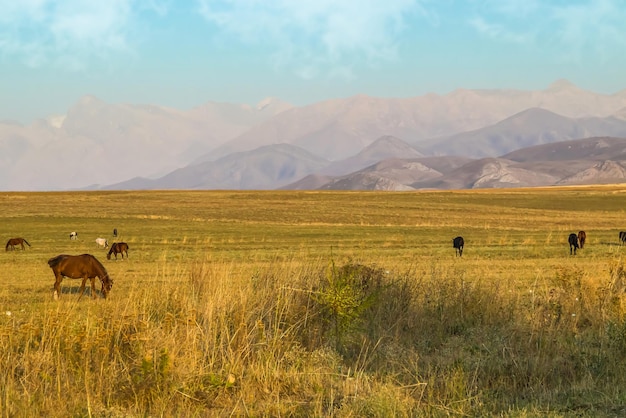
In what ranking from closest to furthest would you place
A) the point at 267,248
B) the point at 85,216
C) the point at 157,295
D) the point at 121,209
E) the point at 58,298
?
the point at 157,295
the point at 58,298
the point at 267,248
the point at 85,216
the point at 121,209

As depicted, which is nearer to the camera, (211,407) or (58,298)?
(211,407)

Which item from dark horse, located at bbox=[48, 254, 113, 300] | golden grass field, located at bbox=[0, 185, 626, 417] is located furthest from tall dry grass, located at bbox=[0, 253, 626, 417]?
dark horse, located at bbox=[48, 254, 113, 300]

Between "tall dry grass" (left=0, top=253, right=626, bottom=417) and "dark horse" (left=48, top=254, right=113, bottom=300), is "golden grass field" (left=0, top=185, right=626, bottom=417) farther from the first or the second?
"dark horse" (left=48, top=254, right=113, bottom=300)

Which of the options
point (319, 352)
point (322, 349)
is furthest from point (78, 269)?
point (319, 352)

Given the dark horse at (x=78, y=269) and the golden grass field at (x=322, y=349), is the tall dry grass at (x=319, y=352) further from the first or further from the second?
the dark horse at (x=78, y=269)

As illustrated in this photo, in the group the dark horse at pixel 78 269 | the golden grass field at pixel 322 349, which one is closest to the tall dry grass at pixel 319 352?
the golden grass field at pixel 322 349

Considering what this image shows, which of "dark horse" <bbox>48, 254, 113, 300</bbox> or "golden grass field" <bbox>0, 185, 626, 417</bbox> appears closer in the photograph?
"golden grass field" <bbox>0, 185, 626, 417</bbox>

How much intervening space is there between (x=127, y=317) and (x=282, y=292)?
2.96 m

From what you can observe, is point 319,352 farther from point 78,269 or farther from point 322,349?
point 78,269

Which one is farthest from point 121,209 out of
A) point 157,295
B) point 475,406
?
point 475,406

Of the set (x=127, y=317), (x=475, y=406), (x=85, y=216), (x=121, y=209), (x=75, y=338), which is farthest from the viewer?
(x=121, y=209)

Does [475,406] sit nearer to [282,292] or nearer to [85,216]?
[282,292]

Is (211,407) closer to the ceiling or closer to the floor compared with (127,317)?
closer to the floor

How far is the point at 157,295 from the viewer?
12211 mm
